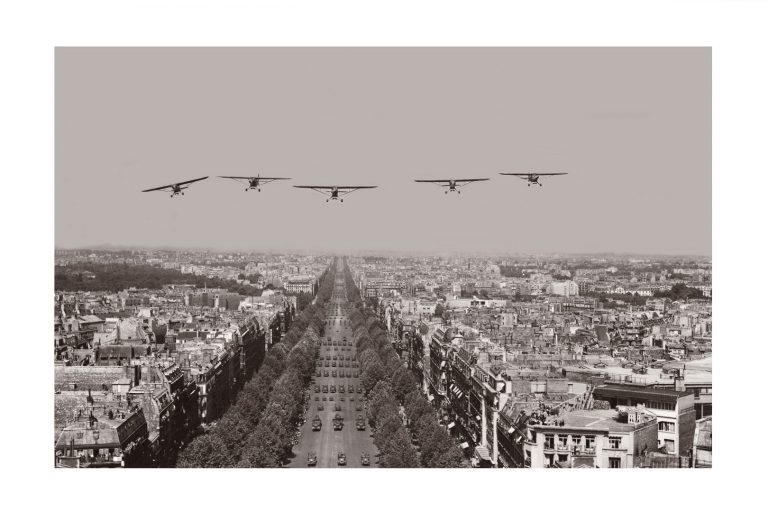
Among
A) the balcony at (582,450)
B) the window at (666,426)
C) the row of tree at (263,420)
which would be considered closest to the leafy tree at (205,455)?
the row of tree at (263,420)

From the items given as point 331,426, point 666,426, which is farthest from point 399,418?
point 666,426

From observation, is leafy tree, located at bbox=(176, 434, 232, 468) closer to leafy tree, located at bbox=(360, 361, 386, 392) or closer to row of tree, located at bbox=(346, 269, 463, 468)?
row of tree, located at bbox=(346, 269, 463, 468)

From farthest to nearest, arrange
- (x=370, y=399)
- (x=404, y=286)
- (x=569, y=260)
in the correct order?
(x=404, y=286) < (x=569, y=260) < (x=370, y=399)

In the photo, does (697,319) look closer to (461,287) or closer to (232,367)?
(232,367)

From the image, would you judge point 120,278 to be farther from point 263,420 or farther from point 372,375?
point 263,420

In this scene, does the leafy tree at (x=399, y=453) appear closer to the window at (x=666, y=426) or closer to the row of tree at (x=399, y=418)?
the row of tree at (x=399, y=418)

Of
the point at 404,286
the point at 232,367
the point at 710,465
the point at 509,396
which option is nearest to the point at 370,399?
the point at 232,367

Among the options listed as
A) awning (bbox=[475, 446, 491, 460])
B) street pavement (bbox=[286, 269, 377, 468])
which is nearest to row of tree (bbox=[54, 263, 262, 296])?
street pavement (bbox=[286, 269, 377, 468])
